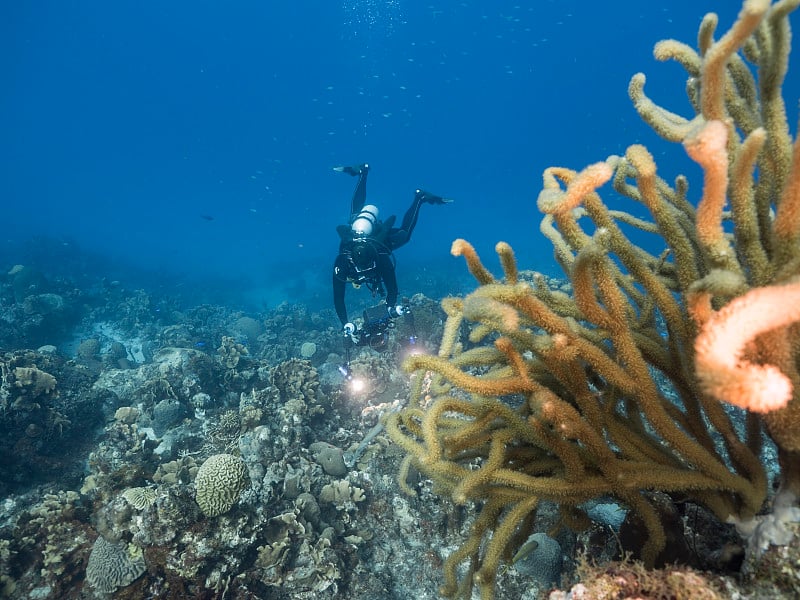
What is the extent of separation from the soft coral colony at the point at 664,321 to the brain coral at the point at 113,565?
446 centimetres

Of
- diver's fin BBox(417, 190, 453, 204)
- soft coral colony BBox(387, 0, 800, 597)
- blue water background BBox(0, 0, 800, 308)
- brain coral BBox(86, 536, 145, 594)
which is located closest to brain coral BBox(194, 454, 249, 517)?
brain coral BBox(86, 536, 145, 594)

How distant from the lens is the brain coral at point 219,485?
5008mm

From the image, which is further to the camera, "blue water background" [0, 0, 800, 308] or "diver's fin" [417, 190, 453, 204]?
"blue water background" [0, 0, 800, 308]

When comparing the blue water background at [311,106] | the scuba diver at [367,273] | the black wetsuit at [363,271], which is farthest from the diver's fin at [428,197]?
the blue water background at [311,106]

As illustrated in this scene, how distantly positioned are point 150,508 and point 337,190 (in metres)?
127

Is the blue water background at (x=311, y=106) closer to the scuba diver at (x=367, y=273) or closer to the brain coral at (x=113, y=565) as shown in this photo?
the scuba diver at (x=367, y=273)

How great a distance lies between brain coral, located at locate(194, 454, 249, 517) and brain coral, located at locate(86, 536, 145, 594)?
0.97m

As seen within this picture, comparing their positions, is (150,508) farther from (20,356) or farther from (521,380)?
(20,356)

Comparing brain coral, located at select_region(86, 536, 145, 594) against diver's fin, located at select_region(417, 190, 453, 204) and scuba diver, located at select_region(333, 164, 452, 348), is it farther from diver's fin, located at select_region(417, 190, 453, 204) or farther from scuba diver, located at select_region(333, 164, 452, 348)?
diver's fin, located at select_region(417, 190, 453, 204)

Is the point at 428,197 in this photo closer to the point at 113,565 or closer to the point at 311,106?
the point at 113,565

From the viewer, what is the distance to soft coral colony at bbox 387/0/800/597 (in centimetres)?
149

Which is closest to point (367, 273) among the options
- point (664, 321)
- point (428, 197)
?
point (428, 197)

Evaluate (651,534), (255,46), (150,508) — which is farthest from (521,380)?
(255,46)

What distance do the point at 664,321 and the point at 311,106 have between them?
13937cm
